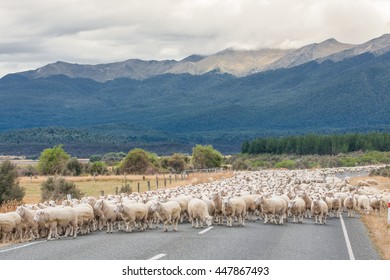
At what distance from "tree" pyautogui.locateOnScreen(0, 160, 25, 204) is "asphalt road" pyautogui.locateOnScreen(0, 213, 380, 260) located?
14.7 meters

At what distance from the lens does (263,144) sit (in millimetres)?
143625

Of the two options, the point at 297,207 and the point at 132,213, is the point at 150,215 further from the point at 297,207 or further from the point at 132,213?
the point at 297,207

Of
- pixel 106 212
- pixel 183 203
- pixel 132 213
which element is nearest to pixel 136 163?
pixel 183 203

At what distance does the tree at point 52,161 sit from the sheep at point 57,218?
5675cm

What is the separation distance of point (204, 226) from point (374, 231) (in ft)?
Result: 15.9

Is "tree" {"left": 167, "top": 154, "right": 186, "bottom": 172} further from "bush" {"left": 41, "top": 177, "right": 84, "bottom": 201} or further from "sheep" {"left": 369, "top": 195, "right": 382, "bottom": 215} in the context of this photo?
"sheep" {"left": 369, "top": 195, "right": 382, "bottom": 215}

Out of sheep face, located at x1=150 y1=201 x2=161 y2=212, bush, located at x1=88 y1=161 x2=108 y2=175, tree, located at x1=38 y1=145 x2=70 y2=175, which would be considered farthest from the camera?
bush, located at x1=88 y1=161 x2=108 y2=175

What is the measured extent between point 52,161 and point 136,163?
342 inches

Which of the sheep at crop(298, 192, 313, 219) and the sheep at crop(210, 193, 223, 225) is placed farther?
the sheep at crop(298, 192, 313, 219)

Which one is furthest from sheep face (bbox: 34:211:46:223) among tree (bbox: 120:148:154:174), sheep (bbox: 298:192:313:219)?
tree (bbox: 120:148:154:174)

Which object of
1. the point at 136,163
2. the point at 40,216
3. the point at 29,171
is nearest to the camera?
the point at 40,216

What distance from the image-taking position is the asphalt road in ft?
50.2

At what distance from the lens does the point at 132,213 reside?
21.3 m
